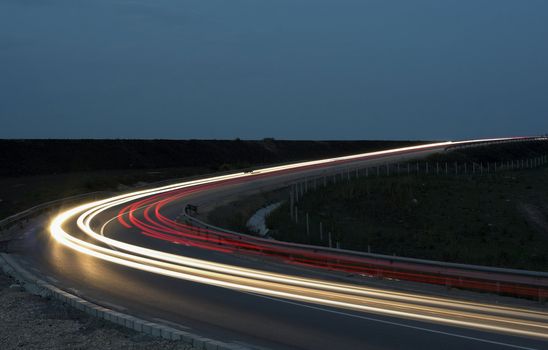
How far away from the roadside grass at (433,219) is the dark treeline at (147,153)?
→ 29345 millimetres

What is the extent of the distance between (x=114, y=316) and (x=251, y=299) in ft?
10.1

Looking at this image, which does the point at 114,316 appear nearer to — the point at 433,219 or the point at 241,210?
the point at 241,210

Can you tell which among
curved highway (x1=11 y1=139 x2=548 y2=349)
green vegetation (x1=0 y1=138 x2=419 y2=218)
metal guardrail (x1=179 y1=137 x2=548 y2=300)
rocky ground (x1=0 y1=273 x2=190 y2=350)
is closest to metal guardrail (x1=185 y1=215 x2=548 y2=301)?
metal guardrail (x1=179 y1=137 x2=548 y2=300)

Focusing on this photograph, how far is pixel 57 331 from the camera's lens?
38.2 ft

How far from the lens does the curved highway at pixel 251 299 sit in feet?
34.1

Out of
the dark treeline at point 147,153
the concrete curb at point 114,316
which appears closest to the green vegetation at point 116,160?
the dark treeline at point 147,153

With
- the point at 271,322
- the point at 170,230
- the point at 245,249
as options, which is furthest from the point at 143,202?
the point at 271,322

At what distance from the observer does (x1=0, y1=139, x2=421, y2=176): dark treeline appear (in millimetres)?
78625

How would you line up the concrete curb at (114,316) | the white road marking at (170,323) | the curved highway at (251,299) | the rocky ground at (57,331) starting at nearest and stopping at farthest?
1. the concrete curb at (114,316)
2. the curved highway at (251,299)
3. the rocky ground at (57,331)
4. the white road marking at (170,323)

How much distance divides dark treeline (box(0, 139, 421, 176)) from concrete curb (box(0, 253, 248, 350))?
175 ft

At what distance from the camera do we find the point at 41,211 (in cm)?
3834

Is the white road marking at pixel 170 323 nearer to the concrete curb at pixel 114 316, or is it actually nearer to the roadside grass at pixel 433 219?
the concrete curb at pixel 114 316

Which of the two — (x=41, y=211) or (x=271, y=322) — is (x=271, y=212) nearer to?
(x=41, y=211)

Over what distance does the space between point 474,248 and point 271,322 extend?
19.4 m
